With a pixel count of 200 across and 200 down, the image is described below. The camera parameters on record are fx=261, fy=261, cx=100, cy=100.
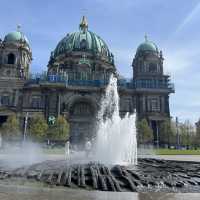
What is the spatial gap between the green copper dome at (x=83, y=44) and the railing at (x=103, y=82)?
13.7m

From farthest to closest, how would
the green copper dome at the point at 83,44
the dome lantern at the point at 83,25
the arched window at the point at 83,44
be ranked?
the dome lantern at the point at 83,25 < the arched window at the point at 83,44 < the green copper dome at the point at 83,44

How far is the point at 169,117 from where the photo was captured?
6344cm

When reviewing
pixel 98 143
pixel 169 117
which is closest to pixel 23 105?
pixel 169 117

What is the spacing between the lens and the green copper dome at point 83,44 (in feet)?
249

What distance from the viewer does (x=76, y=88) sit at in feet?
208

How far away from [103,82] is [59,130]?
60.5 ft

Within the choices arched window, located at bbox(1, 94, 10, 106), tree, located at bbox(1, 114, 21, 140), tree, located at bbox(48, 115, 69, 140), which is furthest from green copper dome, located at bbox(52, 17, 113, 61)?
tree, located at bbox(1, 114, 21, 140)

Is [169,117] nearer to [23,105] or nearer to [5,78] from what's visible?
[23,105]

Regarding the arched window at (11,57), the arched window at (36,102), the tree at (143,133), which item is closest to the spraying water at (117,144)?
the tree at (143,133)

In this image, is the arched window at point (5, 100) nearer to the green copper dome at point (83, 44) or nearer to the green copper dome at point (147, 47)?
the green copper dome at point (83, 44)

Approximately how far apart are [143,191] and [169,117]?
182 ft

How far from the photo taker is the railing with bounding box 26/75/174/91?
6350 centimetres

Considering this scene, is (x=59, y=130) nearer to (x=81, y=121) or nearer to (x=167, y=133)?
(x=81, y=121)

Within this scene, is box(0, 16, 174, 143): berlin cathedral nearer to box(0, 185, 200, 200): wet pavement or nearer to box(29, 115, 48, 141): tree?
box(29, 115, 48, 141): tree
